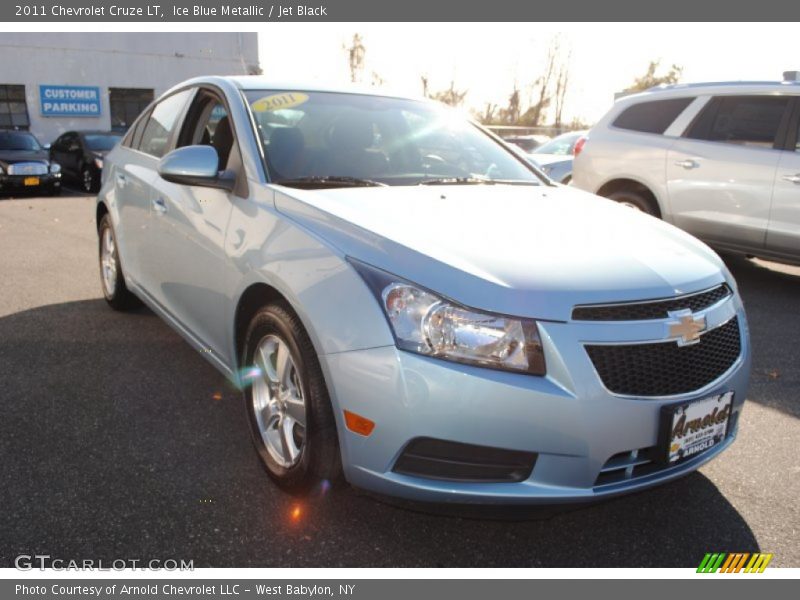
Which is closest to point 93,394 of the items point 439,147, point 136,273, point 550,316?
point 136,273

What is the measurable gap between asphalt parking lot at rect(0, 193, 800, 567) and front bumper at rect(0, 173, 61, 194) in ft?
37.4

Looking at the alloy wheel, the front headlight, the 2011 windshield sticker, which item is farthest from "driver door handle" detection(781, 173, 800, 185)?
the alloy wheel

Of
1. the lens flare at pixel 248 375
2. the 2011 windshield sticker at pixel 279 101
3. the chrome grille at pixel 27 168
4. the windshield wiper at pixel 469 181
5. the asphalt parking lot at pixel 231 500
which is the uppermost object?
the 2011 windshield sticker at pixel 279 101

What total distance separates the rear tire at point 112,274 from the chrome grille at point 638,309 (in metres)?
3.54

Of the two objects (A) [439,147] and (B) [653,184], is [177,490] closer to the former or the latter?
(A) [439,147]

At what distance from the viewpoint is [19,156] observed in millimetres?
14133

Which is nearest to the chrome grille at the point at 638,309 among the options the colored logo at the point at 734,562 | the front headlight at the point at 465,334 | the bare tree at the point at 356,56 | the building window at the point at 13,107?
the front headlight at the point at 465,334

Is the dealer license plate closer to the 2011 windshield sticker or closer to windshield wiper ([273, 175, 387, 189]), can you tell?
windshield wiper ([273, 175, 387, 189])

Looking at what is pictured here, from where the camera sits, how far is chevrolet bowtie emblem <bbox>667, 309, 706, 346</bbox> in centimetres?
215

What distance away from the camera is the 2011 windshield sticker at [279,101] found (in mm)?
3197

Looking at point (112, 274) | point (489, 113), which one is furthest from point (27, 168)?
point (489, 113)

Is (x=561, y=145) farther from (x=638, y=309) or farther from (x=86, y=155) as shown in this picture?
(x=86, y=155)

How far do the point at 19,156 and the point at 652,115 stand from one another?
41.8ft

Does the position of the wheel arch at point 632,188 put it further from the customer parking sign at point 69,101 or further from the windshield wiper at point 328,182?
Result: the customer parking sign at point 69,101
